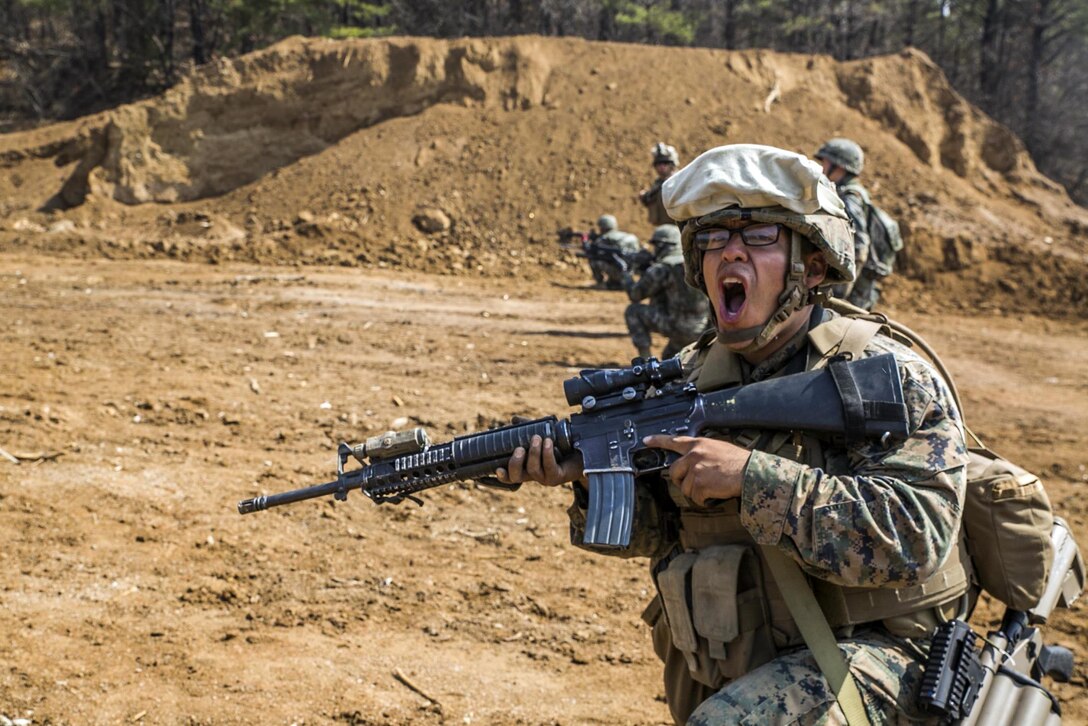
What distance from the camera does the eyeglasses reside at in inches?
99.1

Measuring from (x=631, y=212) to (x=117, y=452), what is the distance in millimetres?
13522

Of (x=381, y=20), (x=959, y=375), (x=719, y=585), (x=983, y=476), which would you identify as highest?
(x=381, y=20)

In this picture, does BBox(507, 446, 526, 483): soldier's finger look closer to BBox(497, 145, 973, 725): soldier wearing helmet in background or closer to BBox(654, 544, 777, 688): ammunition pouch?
BBox(497, 145, 973, 725): soldier wearing helmet in background

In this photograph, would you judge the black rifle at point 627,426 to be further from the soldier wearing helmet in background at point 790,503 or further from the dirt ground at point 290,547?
the dirt ground at point 290,547

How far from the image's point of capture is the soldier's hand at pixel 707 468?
7.78 feet

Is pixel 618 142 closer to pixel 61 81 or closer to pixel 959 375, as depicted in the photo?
pixel 959 375

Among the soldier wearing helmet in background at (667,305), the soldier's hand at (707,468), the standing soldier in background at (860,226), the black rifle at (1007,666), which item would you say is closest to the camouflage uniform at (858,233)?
the standing soldier in background at (860,226)

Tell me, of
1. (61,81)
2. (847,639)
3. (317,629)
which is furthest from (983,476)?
(61,81)

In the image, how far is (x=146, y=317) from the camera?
A: 10.9m

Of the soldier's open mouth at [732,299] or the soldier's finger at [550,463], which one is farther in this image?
the soldier's finger at [550,463]

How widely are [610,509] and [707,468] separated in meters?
0.36

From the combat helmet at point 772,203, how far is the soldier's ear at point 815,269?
20 millimetres

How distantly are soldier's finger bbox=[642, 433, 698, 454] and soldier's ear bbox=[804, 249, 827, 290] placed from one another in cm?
51

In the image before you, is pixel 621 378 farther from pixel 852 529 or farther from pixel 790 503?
pixel 852 529
